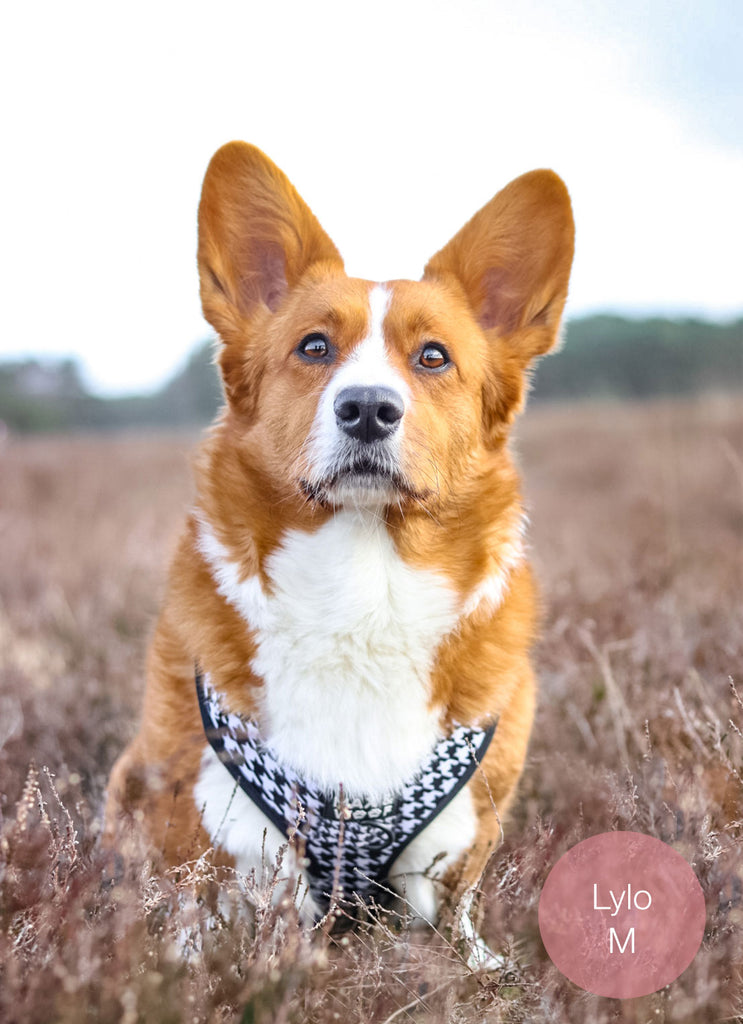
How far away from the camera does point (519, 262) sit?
2889 millimetres

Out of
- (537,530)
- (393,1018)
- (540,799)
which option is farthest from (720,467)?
(393,1018)

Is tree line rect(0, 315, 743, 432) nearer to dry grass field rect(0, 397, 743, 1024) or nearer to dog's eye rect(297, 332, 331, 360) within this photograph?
dry grass field rect(0, 397, 743, 1024)

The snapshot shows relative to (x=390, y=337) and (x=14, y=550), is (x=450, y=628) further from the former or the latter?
(x=14, y=550)

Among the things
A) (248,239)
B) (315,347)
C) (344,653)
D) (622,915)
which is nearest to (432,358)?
(315,347)

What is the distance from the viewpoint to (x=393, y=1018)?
6.25 ft

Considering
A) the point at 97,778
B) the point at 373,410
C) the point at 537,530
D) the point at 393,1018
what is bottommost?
the point at 537,530

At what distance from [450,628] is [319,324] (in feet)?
3.49

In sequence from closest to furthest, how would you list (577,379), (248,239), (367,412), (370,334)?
(367,412) → (370,334) → (248,239) → (577,379)

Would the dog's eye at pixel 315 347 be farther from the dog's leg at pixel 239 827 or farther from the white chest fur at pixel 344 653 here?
the dog's leg at pixel 239 827

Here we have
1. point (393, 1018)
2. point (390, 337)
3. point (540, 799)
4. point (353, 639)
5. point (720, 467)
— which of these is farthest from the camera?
point (720, 467)

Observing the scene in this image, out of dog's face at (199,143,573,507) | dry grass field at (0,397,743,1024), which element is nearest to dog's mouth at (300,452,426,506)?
dog's face at (199,143,573,507)

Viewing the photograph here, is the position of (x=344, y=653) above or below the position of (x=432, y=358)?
below

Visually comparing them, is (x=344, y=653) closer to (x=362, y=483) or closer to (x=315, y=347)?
(x=362, y=483)

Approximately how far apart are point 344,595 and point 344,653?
17 centimetres
